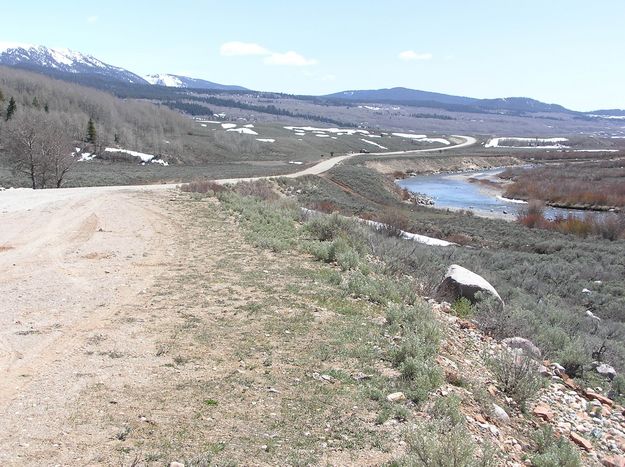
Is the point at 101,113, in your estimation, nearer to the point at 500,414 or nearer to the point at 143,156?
the point at 143,156

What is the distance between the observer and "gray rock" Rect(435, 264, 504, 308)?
494 inches

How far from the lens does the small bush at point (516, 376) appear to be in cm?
750

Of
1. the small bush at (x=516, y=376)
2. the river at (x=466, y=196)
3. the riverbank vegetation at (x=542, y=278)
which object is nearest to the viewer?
the small bush at (x=516, y=376)

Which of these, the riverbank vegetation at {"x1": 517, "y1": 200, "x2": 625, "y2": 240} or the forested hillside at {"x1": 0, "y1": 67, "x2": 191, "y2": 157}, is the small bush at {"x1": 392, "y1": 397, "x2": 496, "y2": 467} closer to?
the riverbank vegetation at {"x1": 517, "y1": 200, "x2": 625, "y2": 240}

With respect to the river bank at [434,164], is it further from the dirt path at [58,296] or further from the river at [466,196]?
the dirt path at [58,296]

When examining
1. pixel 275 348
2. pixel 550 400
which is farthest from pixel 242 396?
pixel 550 400

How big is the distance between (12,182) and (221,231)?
107ft

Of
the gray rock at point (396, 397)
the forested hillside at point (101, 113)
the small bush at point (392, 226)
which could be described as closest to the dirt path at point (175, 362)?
the gray rock at point (396, 397)

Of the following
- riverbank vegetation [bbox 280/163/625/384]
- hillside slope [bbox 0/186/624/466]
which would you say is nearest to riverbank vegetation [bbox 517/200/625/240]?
riverbank vegetation [bbox 280/163/625/384]

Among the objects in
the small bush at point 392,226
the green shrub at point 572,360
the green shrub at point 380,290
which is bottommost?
the small bush at point 392,226

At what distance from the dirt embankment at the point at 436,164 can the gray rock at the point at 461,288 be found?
79214mm

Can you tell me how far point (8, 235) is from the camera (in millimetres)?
14945

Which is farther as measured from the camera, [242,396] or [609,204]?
[609,204]

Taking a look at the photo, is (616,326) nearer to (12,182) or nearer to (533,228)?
(533,228)
